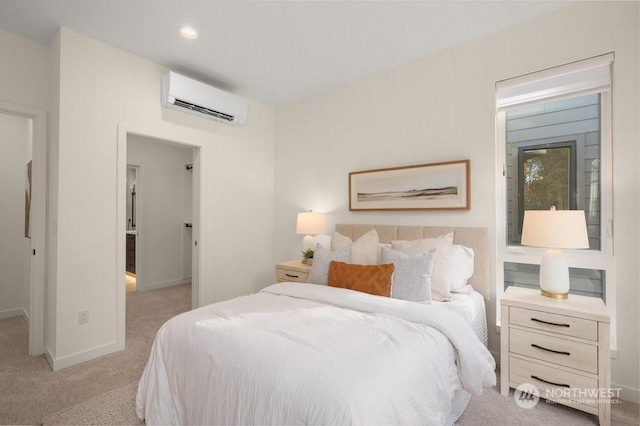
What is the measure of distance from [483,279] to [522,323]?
0.52m

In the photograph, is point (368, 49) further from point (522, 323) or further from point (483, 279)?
point (522, 323)

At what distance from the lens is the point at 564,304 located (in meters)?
1.95

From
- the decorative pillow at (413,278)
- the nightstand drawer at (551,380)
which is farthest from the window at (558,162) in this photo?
the decorative pillow at (413,278)

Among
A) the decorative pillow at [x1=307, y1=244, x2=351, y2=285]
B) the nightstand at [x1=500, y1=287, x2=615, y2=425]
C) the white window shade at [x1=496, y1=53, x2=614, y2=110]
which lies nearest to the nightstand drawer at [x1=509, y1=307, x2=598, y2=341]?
the nightstand at [x1=500, y1=287, x2=615, y2=425]

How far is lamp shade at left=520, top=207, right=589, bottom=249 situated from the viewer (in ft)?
6.34

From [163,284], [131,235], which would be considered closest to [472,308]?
[163,284]

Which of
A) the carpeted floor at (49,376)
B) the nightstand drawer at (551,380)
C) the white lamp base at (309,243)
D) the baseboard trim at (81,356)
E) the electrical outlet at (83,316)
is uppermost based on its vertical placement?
the white lamp base at (309,243)

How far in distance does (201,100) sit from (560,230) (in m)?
3.24

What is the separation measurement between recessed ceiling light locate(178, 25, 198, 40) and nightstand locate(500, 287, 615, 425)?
10.1ft

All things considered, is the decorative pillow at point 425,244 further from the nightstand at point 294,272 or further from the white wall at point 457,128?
the nightstand at point 294,272

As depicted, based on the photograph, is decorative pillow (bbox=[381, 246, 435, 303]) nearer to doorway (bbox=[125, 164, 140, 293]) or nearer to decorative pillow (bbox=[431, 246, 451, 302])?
decorative pillow (bbox=[431, 246, 451, 302])

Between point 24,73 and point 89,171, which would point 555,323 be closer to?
point 89,171

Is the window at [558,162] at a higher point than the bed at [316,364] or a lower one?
higher

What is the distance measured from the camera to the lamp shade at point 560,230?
6.34 ft
